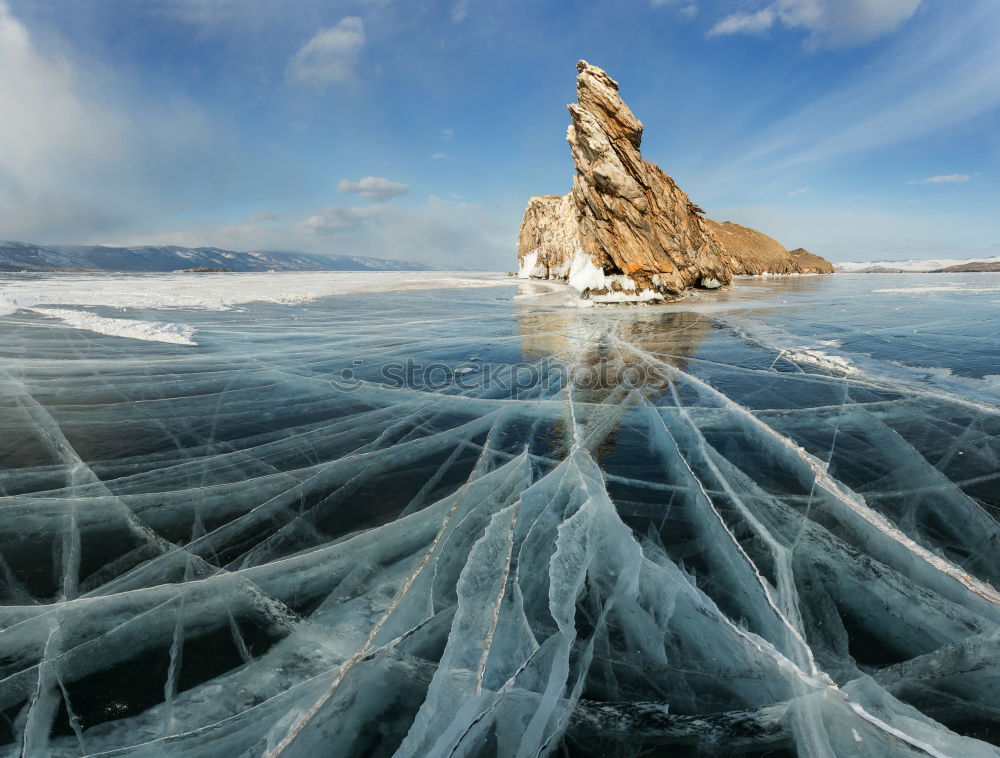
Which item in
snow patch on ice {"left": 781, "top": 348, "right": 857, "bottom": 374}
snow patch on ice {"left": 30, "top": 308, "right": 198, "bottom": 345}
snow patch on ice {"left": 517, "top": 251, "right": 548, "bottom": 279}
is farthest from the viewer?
snow patch on ice {"left": 517, "top": 251, "right": 548, "bottom": 279}

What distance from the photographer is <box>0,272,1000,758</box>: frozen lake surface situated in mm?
1956

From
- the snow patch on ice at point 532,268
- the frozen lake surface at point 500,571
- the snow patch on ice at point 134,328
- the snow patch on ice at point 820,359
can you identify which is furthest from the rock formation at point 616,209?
the snow patch on ice at point 532,268

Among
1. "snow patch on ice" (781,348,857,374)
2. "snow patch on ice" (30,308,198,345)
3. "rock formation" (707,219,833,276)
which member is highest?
"rock formation" (707,219,833,276)

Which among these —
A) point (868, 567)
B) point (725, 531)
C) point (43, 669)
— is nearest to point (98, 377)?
point (43, 669)

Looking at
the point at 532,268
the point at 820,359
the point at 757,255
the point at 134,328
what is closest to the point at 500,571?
the point at 820,359

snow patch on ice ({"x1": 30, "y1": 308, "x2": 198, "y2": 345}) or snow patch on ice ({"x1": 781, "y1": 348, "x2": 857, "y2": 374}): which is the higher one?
snow patch on ice ({"x1": 30, "y1": 308, "x2": 198, "y2": 345})

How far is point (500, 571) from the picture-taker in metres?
2.92

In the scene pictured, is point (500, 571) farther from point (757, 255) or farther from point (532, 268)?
point (757, 255)

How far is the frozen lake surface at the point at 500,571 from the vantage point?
1.96 meters

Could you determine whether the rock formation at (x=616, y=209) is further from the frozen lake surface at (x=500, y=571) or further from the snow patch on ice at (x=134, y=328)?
the snow patch on ice at (x=134, y=328)

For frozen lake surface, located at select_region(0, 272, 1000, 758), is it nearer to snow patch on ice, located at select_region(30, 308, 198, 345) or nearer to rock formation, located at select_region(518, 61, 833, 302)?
snow patch on ice, located at select_region(30, 308, 198, 345)

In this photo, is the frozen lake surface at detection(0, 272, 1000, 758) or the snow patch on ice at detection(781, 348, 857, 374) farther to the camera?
the snow patch on ice at detection(781, 348, 857, 374)

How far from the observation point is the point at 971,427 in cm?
505

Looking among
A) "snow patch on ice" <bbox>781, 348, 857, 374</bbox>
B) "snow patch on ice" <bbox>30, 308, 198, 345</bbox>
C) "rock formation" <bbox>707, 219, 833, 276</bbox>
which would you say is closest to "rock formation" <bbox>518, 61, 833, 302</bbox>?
"snow patch on ice" <bbox>781, 348, 857, 374</bbox>
